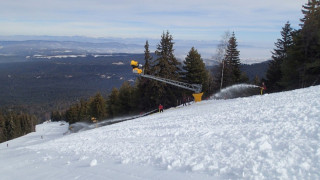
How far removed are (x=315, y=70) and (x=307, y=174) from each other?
82.9ft

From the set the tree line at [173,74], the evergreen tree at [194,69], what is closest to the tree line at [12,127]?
the tree line at [173,74]

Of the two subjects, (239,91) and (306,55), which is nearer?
(306,55)

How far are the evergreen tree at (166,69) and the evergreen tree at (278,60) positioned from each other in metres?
13.7

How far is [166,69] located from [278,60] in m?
17.9

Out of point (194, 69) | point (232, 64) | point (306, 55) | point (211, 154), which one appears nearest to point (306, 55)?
point (306, 55)

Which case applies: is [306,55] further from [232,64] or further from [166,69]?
[166,69]

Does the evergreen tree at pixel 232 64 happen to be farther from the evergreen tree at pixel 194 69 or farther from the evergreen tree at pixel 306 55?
the evergreen tree at pixel 306 55

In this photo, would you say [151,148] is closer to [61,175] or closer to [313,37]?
[61,175]

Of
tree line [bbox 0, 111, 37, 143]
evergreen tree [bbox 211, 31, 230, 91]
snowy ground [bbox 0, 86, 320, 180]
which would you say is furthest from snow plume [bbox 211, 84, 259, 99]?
tree line [bbox 0, 111, 37, 143]

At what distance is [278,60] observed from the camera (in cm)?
3928

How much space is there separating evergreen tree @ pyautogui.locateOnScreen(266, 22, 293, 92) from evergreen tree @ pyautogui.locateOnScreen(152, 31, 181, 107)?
13690mm

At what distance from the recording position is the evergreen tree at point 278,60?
36719 millimetres

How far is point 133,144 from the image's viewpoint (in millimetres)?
11117

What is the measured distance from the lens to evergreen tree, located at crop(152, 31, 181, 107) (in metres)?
35.1
